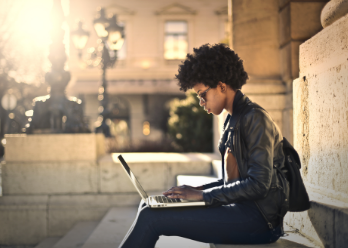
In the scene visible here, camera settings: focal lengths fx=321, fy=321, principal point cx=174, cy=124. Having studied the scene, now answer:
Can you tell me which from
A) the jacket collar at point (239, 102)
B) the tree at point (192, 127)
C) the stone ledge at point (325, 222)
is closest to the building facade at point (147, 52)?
the tree at point (192, 127)

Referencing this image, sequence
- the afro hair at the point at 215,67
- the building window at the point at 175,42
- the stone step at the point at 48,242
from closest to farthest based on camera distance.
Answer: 1. the afro hair at the point at 215,67
2. the stone step at the point at 48,242
3. the building window at the point at 175,42

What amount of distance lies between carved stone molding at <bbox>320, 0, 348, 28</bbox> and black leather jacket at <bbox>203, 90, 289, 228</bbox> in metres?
0.91

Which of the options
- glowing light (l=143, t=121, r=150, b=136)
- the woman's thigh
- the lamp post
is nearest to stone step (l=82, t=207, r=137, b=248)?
the woman's thigh

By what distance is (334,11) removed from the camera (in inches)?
85.4

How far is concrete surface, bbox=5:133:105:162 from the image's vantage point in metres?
4.97

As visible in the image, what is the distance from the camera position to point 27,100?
23.0 metres

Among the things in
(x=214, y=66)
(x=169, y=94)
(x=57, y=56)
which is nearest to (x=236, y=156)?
(x=214, y=66)

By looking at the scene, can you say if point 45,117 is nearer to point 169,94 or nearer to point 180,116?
point 180,116

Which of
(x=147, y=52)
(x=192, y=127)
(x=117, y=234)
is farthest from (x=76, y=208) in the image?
(x=147, y=52)

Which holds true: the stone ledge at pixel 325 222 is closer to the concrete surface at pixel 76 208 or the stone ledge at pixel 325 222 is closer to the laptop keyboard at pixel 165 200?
the laptop keyboard at pixel 165 200

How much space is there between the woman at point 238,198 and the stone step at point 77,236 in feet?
7.88

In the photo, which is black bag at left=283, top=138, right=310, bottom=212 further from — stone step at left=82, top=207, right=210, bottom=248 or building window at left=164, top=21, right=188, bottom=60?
building window at left=164, top=21, right=188, bottom=60

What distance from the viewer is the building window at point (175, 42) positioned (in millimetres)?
21953

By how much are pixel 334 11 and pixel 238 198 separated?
4.72 feet
